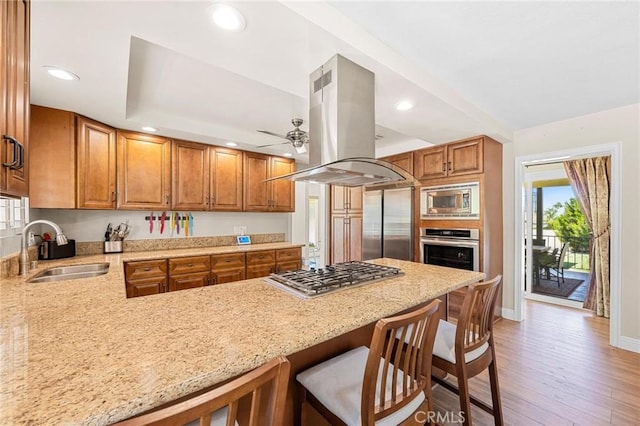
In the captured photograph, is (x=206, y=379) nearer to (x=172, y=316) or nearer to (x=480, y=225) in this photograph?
(x=172, y=316)

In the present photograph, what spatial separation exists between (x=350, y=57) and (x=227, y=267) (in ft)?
8.81

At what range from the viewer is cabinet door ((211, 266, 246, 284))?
321cm

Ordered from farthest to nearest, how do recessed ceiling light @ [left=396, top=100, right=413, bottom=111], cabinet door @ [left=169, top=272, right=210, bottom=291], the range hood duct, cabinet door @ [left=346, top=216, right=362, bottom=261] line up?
1. cabinet door @ [left=346, top=216, right=362, bottom=261]
2. cabinet door @ [left=169, top=272, right=210, bottom=291]
3. recessed ceiling light @ [left=396, top=100, right=413, bottom=111]
4. the range hood duct

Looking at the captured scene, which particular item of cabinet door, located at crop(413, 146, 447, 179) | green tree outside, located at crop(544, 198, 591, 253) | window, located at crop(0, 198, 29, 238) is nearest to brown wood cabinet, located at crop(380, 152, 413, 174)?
cabinet door, located at crop(413, 146, 447, 179)

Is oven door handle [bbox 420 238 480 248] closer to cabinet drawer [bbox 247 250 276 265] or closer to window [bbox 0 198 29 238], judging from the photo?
cabinet drawer [bbox 247 250 276 265]

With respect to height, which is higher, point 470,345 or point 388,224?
point 388,224

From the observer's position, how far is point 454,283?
1.75 meters

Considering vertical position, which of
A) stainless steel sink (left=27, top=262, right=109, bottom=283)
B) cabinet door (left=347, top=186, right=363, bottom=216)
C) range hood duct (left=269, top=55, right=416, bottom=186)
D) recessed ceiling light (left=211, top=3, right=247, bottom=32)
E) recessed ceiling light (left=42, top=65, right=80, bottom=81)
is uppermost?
recessed ceiling light (left=211, top=3, right=247, bottom=32)

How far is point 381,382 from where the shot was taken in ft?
3.27

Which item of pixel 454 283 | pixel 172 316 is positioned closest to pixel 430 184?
pixel 454 283

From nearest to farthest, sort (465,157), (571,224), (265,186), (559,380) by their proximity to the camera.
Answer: (559,380)
(465,157)
(265,186)
(571,224)

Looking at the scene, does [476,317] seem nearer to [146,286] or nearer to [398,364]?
[398,364]

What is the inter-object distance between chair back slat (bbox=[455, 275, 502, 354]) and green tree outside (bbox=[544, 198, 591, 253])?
12.7 ft

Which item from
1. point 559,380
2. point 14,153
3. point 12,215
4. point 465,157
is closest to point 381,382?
point 14,153
